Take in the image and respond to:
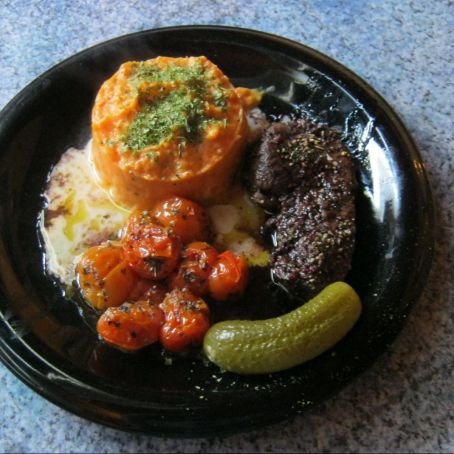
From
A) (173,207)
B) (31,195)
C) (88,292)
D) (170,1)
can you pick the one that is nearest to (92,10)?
(170,1)

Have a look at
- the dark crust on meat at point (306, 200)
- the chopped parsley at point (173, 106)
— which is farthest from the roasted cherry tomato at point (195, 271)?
the chopped parsley at point (173, 106)

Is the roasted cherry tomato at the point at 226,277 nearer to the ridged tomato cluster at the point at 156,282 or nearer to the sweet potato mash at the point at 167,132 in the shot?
the ridged tomato cluster at the point at 156,282

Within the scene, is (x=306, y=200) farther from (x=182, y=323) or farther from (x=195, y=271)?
(x=182, y=323)

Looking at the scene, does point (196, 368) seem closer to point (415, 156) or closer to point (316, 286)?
point (316, 286)

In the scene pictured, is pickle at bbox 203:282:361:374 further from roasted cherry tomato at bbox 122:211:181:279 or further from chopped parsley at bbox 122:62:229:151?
chopped parsley at bbox 122:62:229:151

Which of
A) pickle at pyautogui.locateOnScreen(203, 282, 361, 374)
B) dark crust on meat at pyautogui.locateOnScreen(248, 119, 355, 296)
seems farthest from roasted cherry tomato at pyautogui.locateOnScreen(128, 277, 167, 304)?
dark crust on meat at pyautogui.locateOnScreen(248, 119, 355, 296)
